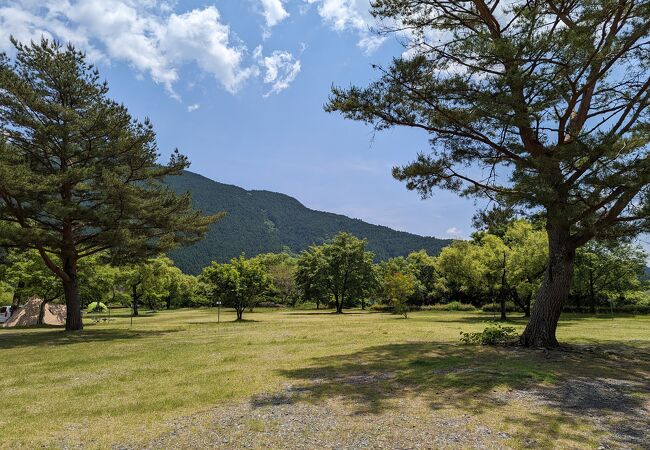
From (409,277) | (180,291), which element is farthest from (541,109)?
(180,291)

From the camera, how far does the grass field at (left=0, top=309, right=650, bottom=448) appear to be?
4984 mm

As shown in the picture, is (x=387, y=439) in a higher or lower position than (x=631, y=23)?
lower

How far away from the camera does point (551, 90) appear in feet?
34.0

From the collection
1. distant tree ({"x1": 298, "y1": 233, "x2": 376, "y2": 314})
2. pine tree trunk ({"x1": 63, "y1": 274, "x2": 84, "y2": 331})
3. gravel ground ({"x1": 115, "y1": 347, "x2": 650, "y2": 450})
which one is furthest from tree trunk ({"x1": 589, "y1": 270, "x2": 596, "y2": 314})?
pine tree trunk ({"x1": 63, "y1": 274, "x2": 84, "y2": 331})

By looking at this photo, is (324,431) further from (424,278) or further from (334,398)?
(424,278)

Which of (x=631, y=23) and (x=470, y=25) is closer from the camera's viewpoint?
(x=631, y=23)

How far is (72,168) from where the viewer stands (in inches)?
704

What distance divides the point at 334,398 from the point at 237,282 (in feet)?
81.2

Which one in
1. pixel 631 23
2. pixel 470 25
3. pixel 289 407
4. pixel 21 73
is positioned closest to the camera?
pixel 289 407

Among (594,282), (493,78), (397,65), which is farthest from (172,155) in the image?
(594,282)

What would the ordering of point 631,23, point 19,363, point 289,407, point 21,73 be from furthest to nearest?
1. point 21,73
2. point 19,363
3. point 631,23
4. point 289,407

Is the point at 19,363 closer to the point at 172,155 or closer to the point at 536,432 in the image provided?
the point at 172,155

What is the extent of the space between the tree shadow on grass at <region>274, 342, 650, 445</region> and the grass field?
1.2 inches

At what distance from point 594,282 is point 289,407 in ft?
131
